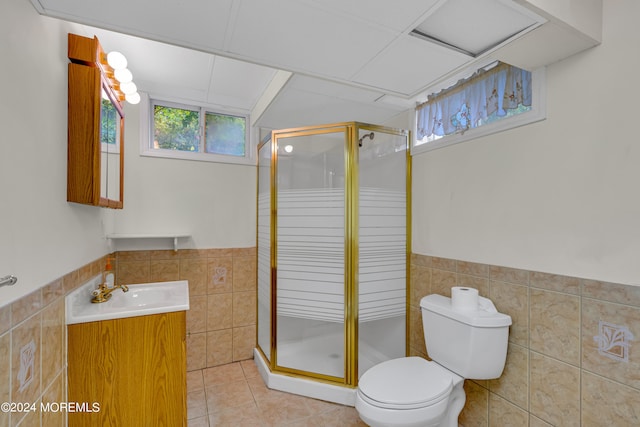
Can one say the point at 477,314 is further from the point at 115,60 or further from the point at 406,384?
the point at 115,60

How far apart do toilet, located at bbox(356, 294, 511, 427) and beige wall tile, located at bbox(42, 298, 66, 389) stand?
1309mm

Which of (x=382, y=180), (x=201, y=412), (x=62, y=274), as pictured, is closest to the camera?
(x=62, y=274)

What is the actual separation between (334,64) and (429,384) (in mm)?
1700

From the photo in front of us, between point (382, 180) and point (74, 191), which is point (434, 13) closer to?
point (382, 180)

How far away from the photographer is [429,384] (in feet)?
4.83

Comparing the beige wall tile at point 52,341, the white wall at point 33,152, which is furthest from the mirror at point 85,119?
the beige wall tile at point 52,341

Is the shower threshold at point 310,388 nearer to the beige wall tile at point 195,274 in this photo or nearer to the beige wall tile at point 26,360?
the beige wall tile at point 195,274

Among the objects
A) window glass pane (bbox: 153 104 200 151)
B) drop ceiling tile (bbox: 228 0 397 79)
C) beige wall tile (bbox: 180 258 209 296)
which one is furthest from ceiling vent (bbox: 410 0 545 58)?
beige wall tile (bbox: 180 258 209 296)

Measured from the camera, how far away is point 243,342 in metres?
2.65

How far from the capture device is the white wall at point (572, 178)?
3.80 feet

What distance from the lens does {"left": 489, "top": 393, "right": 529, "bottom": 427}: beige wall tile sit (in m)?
1.50

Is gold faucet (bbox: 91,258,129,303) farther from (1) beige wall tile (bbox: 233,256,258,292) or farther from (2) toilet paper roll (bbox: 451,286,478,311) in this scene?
(2) toilet paper roll (bbox: 451,286,478,311)

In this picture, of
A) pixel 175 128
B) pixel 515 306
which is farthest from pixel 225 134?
pixel 515 306

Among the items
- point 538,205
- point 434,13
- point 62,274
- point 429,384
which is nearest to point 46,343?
point 62,274
